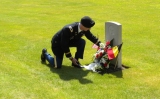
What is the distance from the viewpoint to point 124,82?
22.9 feet

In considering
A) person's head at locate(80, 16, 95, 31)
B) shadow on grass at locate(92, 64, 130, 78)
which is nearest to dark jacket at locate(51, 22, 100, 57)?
person's head at locate(80, 16, 95, 31)

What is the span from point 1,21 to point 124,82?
32.6 ft

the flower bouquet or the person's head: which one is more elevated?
the person's head

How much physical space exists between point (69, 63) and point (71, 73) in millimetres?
911

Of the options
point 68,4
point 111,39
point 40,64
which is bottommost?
point 68,4

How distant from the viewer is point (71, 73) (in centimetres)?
762

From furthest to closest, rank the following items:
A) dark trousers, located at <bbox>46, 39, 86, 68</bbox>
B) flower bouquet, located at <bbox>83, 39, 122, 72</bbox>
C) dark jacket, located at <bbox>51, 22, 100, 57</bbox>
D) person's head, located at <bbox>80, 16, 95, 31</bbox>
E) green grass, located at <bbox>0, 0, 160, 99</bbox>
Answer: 1. dark trousers, located at <bbox>46, 39, 86, 68</bbox>
2. flower bouquet, located at <bbox>83, 39, 122, 72</bbox>
3. dark jacket, located at <bbox>51, 22, 100, 57</bbox>
4. person's head, located at <bbox>80, 16, 95, 31</bbox>
5. green grass, located at <bbox>0, 0, 160, 99</bbox>

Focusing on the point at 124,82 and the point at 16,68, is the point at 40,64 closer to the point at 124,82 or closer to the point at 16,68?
the point at 16,68

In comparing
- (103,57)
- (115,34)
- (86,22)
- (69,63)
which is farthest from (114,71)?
(86,22)

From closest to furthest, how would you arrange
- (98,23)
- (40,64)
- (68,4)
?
(40,64), (98,23), (68,4)

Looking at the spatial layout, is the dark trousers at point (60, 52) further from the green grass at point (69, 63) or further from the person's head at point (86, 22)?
the person's head at point (86, 22)

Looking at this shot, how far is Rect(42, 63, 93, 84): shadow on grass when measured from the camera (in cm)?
720

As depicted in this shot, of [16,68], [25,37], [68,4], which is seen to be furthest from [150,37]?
[68,4]

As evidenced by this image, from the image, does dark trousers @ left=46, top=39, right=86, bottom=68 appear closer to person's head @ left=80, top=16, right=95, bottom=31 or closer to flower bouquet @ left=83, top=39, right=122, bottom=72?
flower bouquet @ left=83, top=39, right=122, bottom=72
